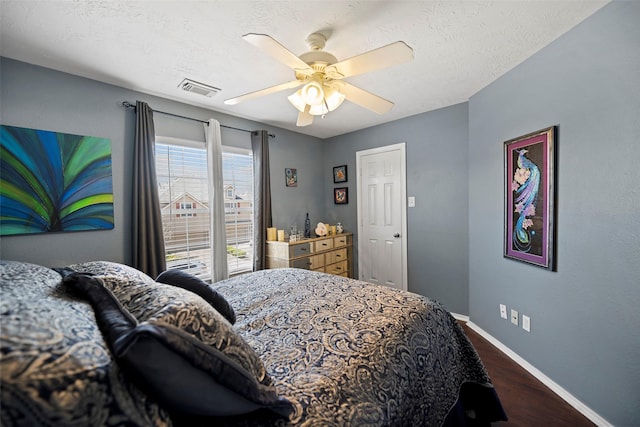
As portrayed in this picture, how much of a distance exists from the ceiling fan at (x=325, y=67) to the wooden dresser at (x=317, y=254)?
192 centimetres

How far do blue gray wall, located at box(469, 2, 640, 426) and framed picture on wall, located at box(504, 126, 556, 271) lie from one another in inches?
2.5

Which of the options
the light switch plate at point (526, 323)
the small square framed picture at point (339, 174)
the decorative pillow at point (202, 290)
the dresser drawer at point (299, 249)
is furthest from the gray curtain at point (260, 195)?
the light switch plate at point (526, 323)

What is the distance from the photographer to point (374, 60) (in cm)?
147

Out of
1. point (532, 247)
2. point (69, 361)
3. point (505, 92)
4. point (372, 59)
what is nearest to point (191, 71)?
point (372, 59)

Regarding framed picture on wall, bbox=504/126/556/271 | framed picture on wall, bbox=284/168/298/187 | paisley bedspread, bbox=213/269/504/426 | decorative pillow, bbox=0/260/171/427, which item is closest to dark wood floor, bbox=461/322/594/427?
paisley bedspread, bbox=213/269/504/426

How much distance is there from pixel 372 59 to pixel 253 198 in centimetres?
245

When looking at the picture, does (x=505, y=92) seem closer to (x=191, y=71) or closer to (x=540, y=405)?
(x=540, y=405)

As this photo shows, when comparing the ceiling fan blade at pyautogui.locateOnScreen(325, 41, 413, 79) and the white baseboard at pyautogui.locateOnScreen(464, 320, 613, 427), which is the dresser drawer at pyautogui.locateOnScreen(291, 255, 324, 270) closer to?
the white baseboard at pyautogui.locateOnScreen(464, 320, 613, 427)

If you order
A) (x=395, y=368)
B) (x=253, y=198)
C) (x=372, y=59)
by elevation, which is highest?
(x=372, y=59)

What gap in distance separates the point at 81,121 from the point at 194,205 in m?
1.17

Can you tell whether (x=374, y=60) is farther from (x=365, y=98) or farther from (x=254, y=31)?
(x=254, y=31)

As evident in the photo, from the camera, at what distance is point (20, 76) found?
192cm

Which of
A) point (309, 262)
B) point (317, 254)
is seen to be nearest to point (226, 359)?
point (309, 262)

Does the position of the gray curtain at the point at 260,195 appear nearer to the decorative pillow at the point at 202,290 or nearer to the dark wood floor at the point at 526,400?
the decorative pillow at the point at 202,290
